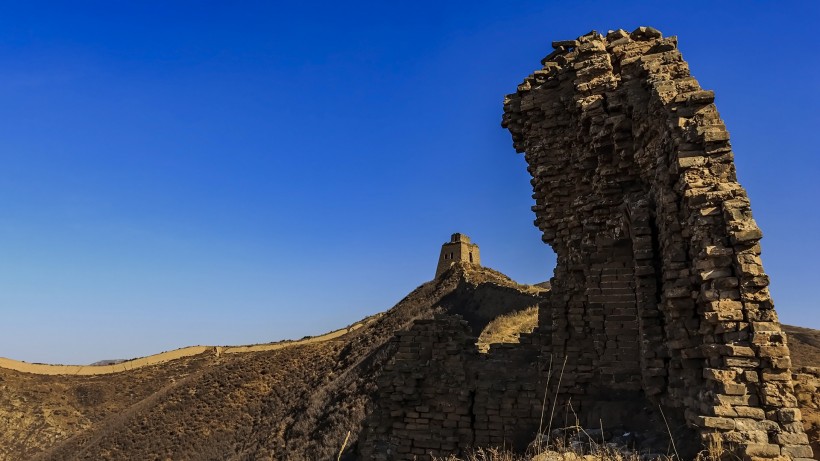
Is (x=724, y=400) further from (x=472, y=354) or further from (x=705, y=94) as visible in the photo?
(x=472, y=354)

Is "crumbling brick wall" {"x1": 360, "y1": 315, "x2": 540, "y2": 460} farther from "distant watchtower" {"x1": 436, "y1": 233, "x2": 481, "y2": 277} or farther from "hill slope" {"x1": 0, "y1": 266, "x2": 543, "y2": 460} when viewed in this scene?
"distant watchtower" {"x1": 436, "y1": 233, "x2": 481, "y2": 277}

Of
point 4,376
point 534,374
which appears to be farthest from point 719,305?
point 4,376

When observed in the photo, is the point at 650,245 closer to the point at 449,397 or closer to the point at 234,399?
the point at 449,397

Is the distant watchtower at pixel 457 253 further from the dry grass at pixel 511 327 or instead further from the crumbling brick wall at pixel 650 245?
the crumbling brick wall at pixel 650 245

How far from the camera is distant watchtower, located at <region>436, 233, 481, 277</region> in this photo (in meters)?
46.8

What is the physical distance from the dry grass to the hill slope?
253cm

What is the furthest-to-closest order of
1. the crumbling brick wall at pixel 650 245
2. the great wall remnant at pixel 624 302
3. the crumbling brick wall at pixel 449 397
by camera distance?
the crumbling brick wall at pixel 449 397 → the great wall remnant at pixel 624 302 → the crumbling brick wall at pixel 650 245

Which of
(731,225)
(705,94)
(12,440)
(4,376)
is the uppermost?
(705,94)

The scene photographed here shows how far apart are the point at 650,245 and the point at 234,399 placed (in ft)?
97.7

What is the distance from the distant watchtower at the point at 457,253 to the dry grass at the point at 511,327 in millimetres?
18474

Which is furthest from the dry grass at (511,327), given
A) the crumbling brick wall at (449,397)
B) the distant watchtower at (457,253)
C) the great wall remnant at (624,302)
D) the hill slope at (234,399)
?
the distant watchtower at (457,253)

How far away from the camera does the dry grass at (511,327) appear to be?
22969 millimetres

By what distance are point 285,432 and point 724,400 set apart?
21.8m

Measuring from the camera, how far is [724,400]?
437 cm
